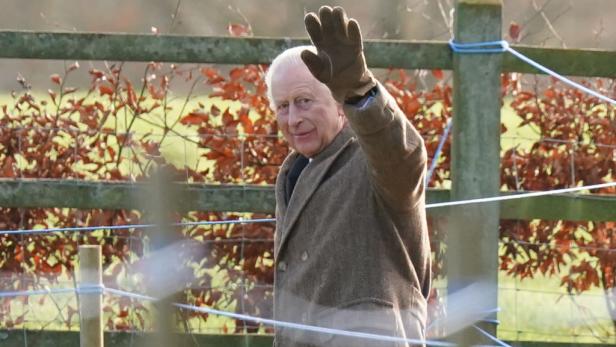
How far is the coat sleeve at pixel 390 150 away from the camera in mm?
2596

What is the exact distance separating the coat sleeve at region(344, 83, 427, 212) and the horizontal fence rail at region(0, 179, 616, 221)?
1.67m

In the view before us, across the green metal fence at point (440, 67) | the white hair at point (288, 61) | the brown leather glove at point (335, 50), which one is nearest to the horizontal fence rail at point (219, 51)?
the green metal fence at point (440, 67)

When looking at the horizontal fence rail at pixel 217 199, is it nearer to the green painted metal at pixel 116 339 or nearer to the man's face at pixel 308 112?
the green painted metal at pixel 116 339

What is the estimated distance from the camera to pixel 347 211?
9.49 ft

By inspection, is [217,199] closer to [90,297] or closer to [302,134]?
[90,297]

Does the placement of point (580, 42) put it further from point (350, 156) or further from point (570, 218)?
point (350, 156)

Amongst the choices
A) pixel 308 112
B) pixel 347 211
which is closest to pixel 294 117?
pixel 308 112

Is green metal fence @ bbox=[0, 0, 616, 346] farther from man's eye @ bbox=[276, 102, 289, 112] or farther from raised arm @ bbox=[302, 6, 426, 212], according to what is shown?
raised arm @ bbox=[302, 6, 426, 212]

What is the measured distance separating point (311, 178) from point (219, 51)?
143 centimetres

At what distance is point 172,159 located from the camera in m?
1.64

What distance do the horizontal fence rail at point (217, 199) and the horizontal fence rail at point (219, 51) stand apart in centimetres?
44

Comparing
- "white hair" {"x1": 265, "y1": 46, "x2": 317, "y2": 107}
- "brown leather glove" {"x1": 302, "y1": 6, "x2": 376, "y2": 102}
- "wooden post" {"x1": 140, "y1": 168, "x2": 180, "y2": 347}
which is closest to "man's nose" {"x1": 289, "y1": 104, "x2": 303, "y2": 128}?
"white hair" {"x1": 265, "y1": 46, "x2": 317, "y2": 107}

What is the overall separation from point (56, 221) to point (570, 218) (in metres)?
1.95

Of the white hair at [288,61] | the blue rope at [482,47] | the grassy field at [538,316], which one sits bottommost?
the grassy field at [538,316]
